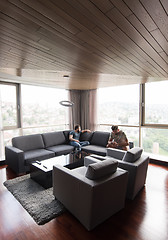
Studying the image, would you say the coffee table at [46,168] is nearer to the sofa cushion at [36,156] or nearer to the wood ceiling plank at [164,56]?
the sofa cushion at [36,156]

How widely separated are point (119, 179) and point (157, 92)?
3.26 m

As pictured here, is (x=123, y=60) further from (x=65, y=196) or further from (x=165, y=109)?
(x=165, y=109)

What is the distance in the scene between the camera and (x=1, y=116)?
4117mm

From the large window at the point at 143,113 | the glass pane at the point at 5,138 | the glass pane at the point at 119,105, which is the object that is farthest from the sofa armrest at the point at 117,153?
the glass pane at the point at 5,138

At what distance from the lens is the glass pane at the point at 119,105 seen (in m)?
4.76

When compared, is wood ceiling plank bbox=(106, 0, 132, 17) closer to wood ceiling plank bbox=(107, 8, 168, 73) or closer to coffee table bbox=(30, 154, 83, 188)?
wood ceiling plank bbox=(107, 8, 168, 73)

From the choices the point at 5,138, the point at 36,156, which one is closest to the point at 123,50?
the point at 36,156

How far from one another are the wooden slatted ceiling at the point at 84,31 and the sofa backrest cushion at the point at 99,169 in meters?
1.47

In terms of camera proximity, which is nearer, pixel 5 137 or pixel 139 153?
pixel 139 153

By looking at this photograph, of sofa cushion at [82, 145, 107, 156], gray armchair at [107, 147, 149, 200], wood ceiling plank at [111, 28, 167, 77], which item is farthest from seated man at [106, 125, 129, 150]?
wood ceiling plank at [111, 28, 167, 77]

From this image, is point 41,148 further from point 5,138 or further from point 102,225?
point 102,225

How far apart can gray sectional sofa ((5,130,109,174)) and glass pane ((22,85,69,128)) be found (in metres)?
0.78

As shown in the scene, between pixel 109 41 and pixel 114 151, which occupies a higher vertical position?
pixel 109 41

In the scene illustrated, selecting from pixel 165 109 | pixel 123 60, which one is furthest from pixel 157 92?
pixel 123 60
